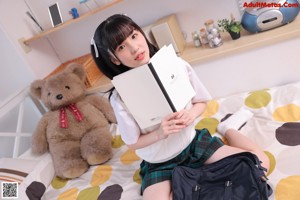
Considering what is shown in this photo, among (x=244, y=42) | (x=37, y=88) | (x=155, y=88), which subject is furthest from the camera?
(x=37, y=88)

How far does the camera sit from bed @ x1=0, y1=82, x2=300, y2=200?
86 centimetres

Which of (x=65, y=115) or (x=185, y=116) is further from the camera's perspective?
(x=65, y=115)

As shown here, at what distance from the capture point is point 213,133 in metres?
1.10

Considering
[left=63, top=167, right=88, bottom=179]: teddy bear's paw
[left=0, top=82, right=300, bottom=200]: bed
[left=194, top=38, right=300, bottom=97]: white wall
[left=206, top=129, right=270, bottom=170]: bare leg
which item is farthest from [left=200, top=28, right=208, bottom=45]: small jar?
[left=63, top=167, right=88, bottom=179]: teddy bear's paw

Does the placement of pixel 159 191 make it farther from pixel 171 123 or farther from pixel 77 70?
pixel 77 70

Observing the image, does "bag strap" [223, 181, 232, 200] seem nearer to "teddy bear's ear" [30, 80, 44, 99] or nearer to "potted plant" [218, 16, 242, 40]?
"potted plant" [218, 16, 242, 40]

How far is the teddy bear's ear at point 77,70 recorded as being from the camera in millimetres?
1423

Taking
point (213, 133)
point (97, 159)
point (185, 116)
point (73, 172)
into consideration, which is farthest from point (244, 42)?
point (73, 172)

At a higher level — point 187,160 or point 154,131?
point 154,131

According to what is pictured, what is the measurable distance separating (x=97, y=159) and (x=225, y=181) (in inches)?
23.9

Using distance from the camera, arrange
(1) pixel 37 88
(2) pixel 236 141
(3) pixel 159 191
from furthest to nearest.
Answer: (1) pixel 37 88, (2) pixel 236 141, (3) pixel 159 191

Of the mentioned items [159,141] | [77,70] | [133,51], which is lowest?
[159,141]

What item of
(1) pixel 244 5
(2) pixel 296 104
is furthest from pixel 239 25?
(2) pixel 296 104

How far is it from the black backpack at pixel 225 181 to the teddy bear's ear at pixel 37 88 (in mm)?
949
